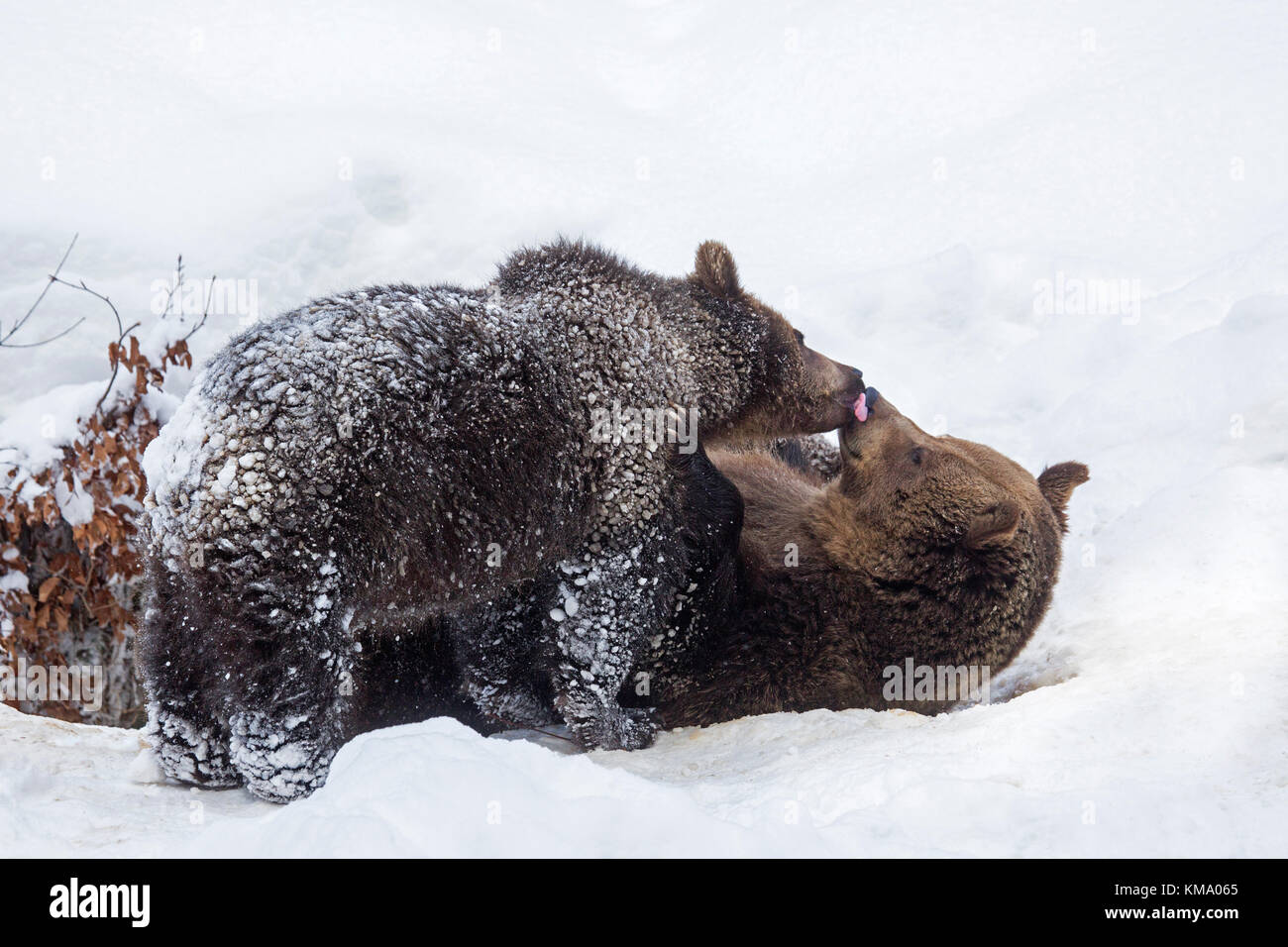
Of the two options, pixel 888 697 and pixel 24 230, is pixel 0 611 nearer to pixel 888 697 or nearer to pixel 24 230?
pixel 24 230

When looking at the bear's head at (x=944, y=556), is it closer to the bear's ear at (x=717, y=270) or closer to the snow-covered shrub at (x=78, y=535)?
the bear's ear at (x=717, y=270)

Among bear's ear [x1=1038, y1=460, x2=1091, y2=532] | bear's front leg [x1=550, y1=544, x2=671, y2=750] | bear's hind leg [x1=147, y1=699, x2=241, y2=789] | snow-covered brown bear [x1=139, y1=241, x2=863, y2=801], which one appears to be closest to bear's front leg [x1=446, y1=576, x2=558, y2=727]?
snow-covered brown bear [x1=139, y1=241, x2=863, y2=801]

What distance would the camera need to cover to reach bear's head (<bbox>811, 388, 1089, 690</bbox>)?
5.73m

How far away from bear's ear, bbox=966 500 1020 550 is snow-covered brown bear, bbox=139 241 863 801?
1.49 meters

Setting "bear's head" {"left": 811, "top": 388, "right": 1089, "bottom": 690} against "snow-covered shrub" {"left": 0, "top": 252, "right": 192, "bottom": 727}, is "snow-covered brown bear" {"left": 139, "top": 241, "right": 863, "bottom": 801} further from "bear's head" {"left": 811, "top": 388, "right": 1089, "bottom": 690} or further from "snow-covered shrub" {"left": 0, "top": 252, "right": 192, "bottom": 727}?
"snow-covered shrub" {"left": 0, "top": 252, "right": 192, "bottom": 727}

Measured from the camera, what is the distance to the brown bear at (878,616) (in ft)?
18.7

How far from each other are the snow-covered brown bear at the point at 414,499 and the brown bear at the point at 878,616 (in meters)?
0.36

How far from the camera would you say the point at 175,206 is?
416 inches

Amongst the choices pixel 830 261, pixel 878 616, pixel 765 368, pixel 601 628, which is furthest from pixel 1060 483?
pixel 830 261

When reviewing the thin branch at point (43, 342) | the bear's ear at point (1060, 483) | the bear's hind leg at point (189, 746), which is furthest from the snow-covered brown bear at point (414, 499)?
the thin branch at point (43, 342)

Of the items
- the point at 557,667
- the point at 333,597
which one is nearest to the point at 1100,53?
the point at 557,667

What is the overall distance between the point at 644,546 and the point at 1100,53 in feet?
36.7

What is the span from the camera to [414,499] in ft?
14.5

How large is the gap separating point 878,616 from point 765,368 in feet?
4.94
